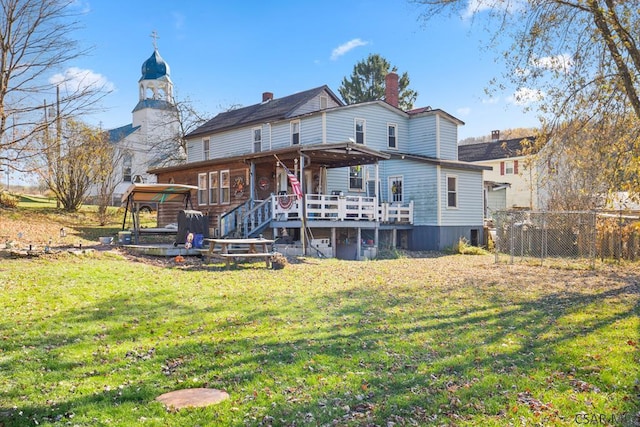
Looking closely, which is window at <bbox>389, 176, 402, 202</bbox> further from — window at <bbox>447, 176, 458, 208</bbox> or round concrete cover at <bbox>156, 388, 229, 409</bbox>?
round concrete cover at <bbox>156, 388, 229, 409</bbox>

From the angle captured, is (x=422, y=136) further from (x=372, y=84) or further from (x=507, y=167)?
(x=372, y=84)

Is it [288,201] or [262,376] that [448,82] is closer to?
[288,201]

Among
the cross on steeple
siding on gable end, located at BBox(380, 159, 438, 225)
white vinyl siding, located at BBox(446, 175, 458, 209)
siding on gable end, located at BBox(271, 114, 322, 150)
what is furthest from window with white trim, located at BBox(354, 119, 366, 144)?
the cross on steeple

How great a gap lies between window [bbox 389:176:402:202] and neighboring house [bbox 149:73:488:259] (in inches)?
2.1

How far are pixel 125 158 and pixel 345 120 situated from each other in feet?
79.0

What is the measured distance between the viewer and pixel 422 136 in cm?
2756

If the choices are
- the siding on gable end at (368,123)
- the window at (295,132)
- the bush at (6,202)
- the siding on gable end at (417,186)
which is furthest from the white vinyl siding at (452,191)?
the bush at (6,202)

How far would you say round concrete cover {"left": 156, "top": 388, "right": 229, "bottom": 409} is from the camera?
197 inches

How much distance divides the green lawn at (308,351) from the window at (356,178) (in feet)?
45.6

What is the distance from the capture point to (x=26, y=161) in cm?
1972

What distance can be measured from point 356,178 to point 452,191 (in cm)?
497

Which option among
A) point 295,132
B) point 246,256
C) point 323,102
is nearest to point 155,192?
point 246,256

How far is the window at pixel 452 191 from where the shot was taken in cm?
2542

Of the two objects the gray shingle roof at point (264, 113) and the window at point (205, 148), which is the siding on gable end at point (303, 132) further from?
the window at point (205, 148)
